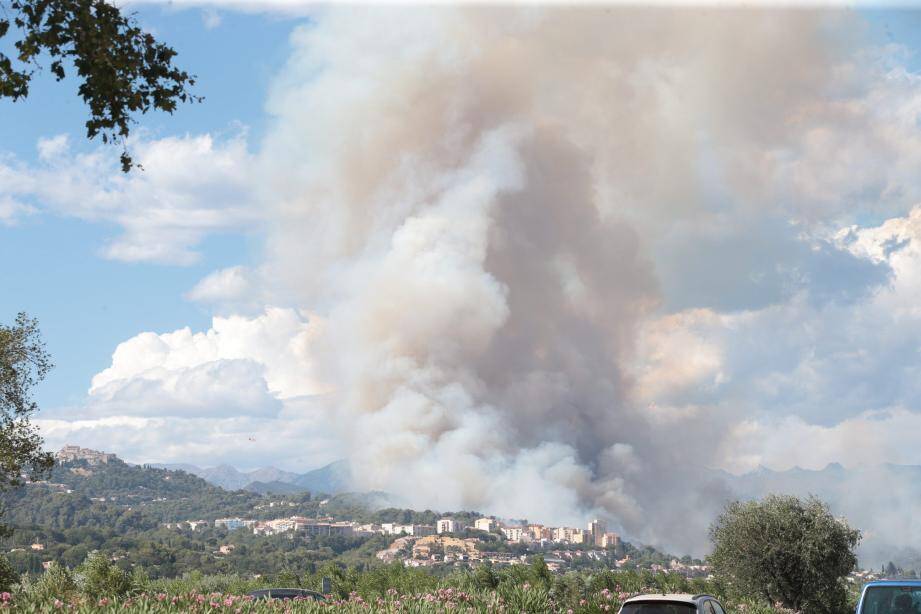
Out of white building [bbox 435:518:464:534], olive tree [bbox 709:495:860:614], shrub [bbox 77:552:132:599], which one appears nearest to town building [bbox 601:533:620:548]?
white building [bbox 435:518:464:534]

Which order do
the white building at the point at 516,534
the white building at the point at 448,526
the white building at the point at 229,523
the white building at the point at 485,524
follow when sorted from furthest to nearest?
the white building at the point at 229,523 < the white building at the point at 485,524 < the white building at the point at 448,526 < the white building at the point at 516,534

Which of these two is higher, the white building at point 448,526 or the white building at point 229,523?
the white building at point 448,526

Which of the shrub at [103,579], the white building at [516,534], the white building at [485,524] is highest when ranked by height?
the white building at [485,524]

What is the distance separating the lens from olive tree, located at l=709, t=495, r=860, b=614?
38.0 m

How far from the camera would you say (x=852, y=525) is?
40.9 metres

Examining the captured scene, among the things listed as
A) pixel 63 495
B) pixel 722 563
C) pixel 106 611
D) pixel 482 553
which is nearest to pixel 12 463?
pixel 106 611

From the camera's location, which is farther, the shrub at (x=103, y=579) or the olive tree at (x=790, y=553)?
the olive tree at (x=790, y=553)

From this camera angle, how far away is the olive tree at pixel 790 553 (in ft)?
125

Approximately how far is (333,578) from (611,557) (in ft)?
425

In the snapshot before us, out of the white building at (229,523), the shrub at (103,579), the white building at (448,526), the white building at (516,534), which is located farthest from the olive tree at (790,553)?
the white building at (229,523)

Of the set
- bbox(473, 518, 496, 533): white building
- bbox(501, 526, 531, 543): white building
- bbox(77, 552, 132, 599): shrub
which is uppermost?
bbox(473, 518, 496, 533): white building

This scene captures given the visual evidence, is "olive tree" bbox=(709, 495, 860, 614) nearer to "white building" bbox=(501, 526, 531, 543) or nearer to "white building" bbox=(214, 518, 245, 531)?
"white building" bbox=(501, 526, 531, 543)

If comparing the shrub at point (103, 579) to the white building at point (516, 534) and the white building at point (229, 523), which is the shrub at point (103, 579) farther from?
the white building at point (229, 523)

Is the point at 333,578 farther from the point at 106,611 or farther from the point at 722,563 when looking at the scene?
the point at 106,611
